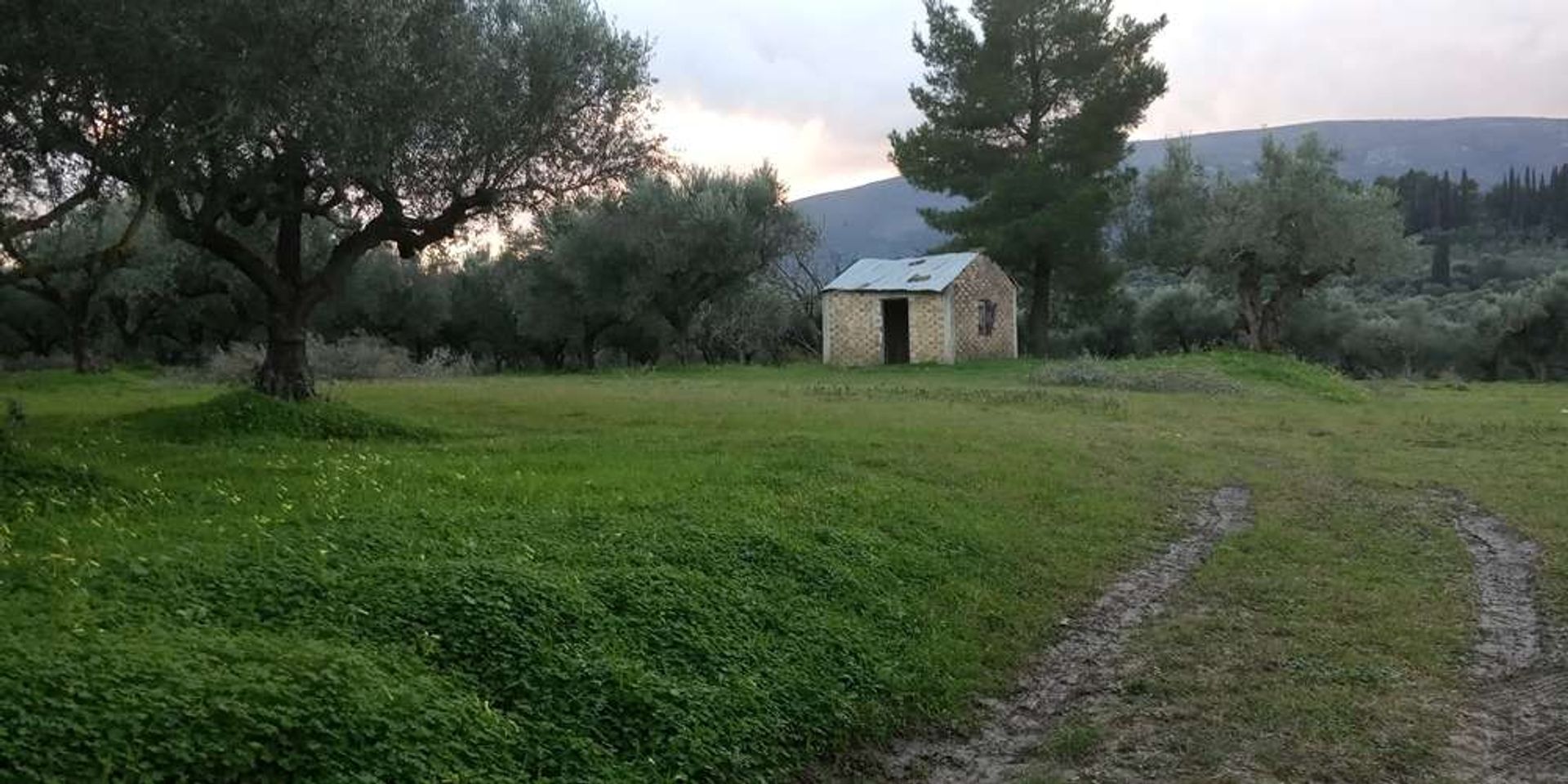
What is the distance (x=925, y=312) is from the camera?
40750 millimetres

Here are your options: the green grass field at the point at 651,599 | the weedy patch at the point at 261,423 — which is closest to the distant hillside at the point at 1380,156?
the weedy patch at the point at 261,423

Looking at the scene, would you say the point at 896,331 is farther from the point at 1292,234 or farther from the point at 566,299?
the point at 1292,234

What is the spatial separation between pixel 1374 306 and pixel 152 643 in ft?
184

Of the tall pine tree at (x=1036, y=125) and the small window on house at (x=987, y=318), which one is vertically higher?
the tall pine tree at (x=1036, y=125)

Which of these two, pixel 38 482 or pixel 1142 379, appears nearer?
pixel 38 482

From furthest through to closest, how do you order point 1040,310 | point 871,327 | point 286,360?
point 1040,310 < point 871,327 < point 286,360

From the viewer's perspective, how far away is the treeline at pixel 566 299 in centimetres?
4069

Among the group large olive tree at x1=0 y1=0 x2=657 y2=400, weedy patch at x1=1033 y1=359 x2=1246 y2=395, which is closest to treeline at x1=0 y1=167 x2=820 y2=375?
weedy patch at x1=1033 y1=359 x2=1246 y2=395

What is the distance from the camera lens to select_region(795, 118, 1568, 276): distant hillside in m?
93.1

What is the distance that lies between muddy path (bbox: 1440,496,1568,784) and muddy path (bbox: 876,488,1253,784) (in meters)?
1.97

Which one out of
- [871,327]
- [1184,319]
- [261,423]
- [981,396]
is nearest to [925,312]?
[871,327]

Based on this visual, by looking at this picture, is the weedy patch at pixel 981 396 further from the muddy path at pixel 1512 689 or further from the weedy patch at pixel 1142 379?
the muddy path at pixel 1512 689

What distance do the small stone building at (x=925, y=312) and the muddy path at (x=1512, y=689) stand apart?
30.3m

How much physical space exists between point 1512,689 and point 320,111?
11.7 metres
